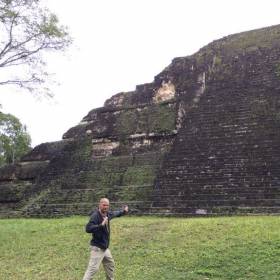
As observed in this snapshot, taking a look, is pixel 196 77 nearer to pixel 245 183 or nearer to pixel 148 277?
pixel 245 183

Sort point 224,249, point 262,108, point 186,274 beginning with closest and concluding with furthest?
point 186,274
point 224,249
point 262,108

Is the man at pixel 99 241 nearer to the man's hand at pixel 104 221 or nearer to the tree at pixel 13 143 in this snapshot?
the man's hand at pixel 104 221

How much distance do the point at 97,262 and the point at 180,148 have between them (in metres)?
6.33

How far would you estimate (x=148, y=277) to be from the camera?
7.19 meters

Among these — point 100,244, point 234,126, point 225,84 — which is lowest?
point 100,244

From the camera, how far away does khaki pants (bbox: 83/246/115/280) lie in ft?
20.9

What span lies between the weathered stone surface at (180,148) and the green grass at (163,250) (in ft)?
4.18

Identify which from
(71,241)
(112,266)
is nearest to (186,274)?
(112,266)

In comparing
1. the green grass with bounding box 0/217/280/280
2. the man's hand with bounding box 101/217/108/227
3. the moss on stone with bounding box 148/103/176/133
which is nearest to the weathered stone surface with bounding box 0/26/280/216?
the moss on stone with bounding box 148/103/176/133

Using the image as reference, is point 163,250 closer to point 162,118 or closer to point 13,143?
point 162,118

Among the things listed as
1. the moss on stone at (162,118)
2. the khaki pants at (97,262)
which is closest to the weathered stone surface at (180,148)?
the moss on stone at (162,118)

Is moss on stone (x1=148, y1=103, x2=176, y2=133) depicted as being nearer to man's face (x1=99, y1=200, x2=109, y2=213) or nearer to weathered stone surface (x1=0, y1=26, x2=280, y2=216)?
weathered stone surface (x1=0, y1=26, x2=280, y2=216)

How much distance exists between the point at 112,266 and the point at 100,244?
14.8 inches

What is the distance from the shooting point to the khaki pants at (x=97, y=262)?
251 inches
